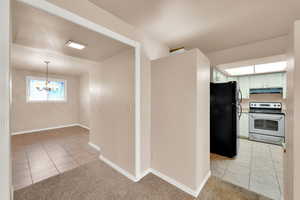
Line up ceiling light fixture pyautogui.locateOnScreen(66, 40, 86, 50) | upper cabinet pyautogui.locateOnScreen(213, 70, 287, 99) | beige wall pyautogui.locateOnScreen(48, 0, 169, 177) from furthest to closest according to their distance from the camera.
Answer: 1. upper cabinet pyautogui.locateOnScreen(213, 70, 287, 99)
2. ceiling light fixture pyautogui.locateOnScreen(66, 40, 86, 50)
3. beige wall pyautogui.locateOnScreen(48, 0, 169, 177)

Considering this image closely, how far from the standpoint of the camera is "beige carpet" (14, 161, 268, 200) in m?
1.67

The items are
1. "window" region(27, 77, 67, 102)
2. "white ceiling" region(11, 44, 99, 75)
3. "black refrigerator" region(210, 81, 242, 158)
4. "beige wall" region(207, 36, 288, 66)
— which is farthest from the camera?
"window" region(27, 77, 67, 102)

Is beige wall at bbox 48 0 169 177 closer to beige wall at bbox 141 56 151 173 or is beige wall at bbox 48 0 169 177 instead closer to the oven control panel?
beige wall at bbox 141 56 151 173

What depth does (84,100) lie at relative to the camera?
557 centimetres

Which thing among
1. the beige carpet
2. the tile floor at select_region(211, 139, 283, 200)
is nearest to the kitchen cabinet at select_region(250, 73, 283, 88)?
the tile floor at select_region(211, 139, 283, 200)

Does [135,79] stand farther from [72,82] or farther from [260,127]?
[72,82]

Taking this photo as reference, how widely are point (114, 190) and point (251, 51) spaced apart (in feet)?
12.4

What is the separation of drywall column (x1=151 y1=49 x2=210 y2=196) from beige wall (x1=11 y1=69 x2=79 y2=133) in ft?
17.3

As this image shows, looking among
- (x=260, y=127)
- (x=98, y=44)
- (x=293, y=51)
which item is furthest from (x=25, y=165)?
(x=260, y=127)

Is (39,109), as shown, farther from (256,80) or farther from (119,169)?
(256,80)

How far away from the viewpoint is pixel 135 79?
77.0 inches

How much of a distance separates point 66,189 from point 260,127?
→ 5.20m

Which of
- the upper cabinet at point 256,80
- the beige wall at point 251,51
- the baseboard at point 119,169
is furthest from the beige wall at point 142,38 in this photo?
the upper cabinet at point 256,80

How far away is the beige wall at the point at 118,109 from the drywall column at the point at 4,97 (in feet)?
4.43
